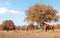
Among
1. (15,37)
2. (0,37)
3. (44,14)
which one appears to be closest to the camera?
(0,37)

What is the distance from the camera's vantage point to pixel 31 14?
51406 mm

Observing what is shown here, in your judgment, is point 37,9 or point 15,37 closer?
point 15,37

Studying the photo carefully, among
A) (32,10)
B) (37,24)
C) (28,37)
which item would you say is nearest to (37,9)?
(32,10)

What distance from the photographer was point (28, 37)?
12781 millimetres

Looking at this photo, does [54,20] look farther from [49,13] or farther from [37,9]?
[37,9]

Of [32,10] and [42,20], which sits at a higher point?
[32,10]

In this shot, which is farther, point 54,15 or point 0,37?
point 54,15

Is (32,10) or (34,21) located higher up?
(32,10)

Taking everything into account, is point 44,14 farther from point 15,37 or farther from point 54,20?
point 15,37

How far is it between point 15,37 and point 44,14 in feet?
128

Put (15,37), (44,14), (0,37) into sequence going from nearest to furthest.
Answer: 1. (0,37)
2. (15,37)
3. (44,14)

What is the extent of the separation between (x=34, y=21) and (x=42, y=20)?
3.35 m

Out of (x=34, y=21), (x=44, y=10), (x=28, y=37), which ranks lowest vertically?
(x=28, y=37)

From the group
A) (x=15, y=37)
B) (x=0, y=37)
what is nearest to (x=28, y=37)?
(x=15, y=37)
